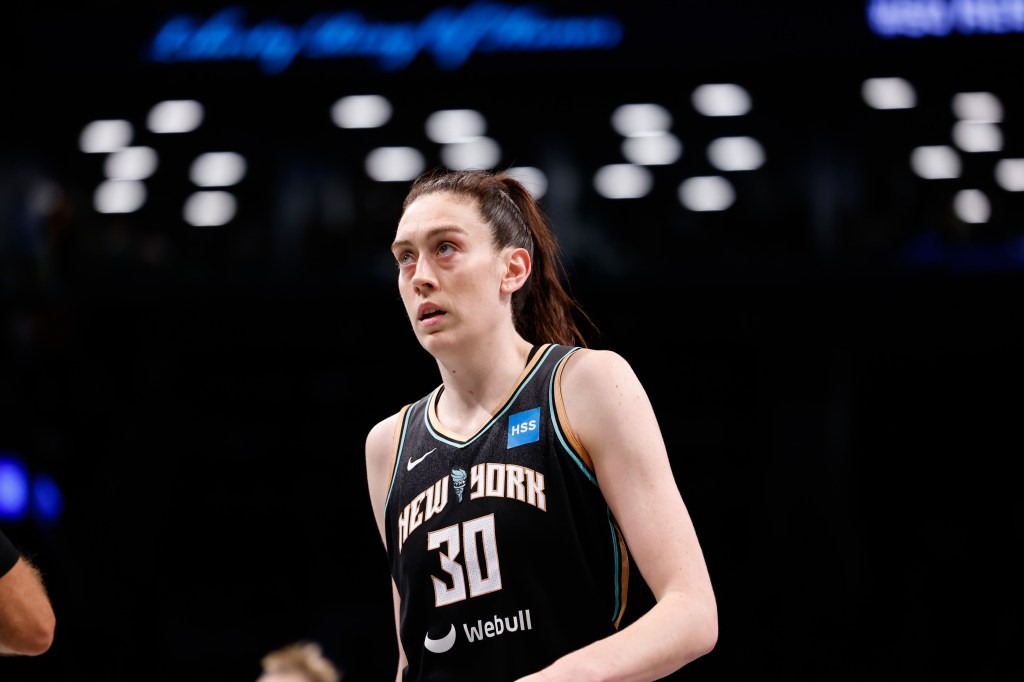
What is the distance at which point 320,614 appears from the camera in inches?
362

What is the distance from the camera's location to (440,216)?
2643 millimetres

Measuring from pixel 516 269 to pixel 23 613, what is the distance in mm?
1453

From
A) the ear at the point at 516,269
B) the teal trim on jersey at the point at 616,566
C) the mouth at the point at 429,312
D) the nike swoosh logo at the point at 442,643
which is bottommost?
the nike swoosh logo at the point at 442,643

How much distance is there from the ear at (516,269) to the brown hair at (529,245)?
1.5 inches

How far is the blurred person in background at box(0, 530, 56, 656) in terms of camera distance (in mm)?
2662

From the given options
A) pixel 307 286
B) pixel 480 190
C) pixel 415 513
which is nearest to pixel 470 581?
pixel 415 513

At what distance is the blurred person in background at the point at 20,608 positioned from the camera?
2662mm

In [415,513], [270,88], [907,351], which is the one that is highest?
[270,88]

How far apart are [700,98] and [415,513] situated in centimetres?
676

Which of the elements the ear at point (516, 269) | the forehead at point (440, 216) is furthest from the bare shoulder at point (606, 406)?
the forehead at point (440, 216)

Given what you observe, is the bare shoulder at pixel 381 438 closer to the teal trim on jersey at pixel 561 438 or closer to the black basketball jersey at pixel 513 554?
the black basketball jersey at pixel 513 554

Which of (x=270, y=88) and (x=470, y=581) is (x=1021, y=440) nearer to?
(x=270, y=88)

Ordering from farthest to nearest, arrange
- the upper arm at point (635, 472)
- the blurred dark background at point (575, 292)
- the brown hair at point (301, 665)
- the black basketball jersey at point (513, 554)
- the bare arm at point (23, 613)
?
the blurred dark background at point (575, 292) < the brown hair at point (301, 665) < the bare arm at point (23, 613) < the black basketball jersey at point (513, 554) < the upper arm at point (635, 472)

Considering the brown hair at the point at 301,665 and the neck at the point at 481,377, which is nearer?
the neck at the point at 481,377
